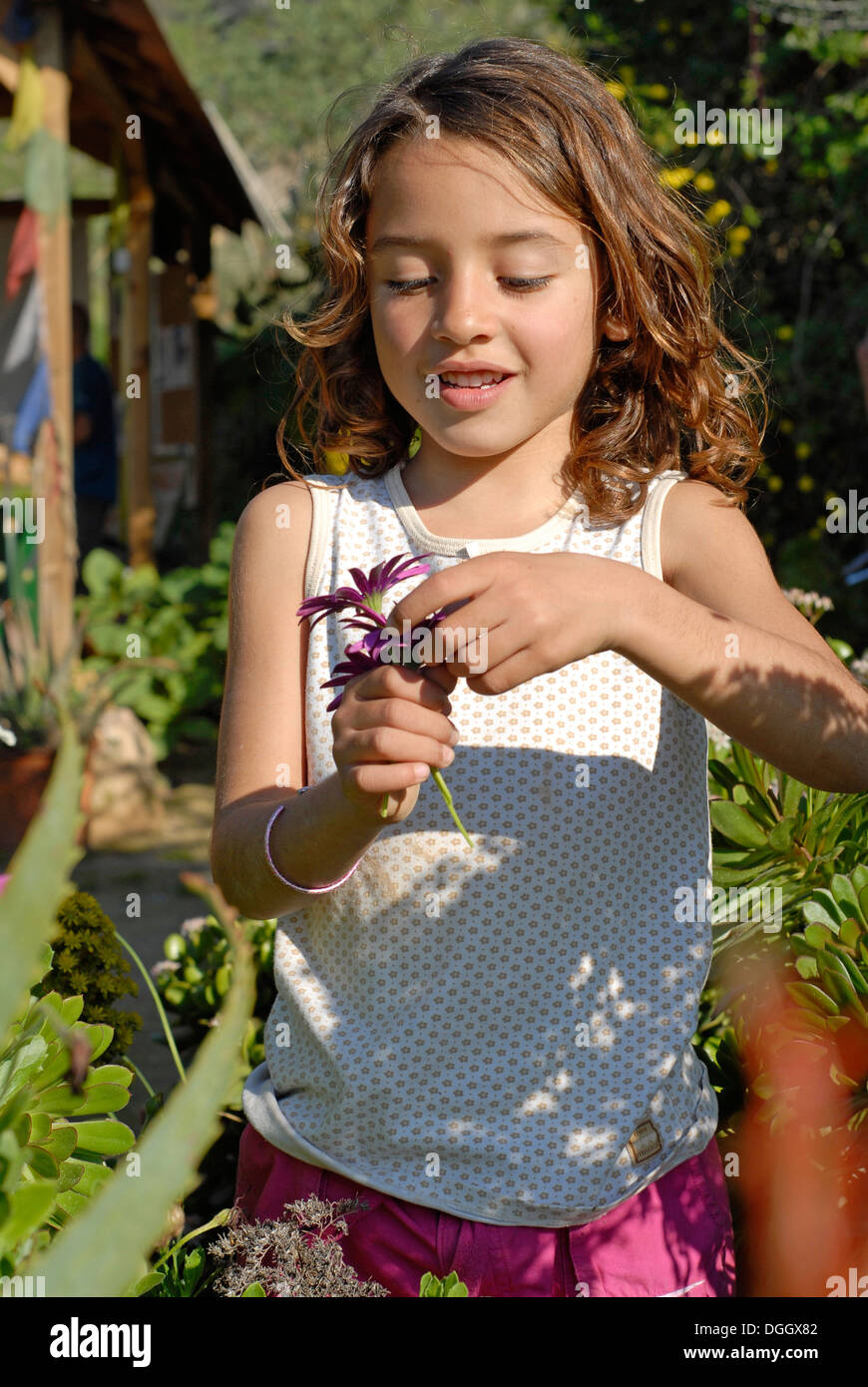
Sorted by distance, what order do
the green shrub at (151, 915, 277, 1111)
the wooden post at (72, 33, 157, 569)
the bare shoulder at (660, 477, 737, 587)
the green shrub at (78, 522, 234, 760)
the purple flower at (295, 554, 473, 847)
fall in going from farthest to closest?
the wooden post at (72, 33, 157, 569) < the green shrub at (78, 522, 234, 760) < the green shrub at (151, 915, 277, 1111) < the bare shoulder at (660, 477, 737, 587) < the purple flower at (295, 554, 473, 847)

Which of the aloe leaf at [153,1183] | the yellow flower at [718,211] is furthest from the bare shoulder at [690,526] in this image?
the yellow flower at [718,211]

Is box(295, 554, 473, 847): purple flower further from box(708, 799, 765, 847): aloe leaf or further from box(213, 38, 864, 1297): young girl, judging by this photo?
box(708, 799, 765, 847): aloe leaf

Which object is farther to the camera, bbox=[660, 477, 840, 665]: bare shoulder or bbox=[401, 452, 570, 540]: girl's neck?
bbox=[401, 452, 570, 540]: girl's neck

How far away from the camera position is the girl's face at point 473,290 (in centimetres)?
137

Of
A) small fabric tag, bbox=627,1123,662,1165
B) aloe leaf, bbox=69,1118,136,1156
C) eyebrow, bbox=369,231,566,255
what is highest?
eyebrow, bbox=369,231,566,255

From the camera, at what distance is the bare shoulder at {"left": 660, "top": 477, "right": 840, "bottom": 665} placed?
1.44 metres

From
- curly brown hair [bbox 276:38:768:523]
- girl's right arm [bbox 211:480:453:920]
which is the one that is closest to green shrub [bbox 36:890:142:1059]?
girl's right arm [bbox 211:480:453:920]

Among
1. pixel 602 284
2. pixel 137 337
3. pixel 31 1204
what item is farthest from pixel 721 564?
pixel 137 337

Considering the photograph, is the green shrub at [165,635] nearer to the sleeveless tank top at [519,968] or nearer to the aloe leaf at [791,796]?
the aloe leaf at [791,796]

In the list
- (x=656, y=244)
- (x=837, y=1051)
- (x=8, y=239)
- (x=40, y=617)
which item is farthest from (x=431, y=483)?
(x=8, y=239)

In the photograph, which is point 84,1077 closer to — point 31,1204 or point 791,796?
point 31,1204

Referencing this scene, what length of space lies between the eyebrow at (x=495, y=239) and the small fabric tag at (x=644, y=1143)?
0.95 meters

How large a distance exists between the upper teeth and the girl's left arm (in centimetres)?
29

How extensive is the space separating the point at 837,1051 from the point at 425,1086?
0.43 metres
